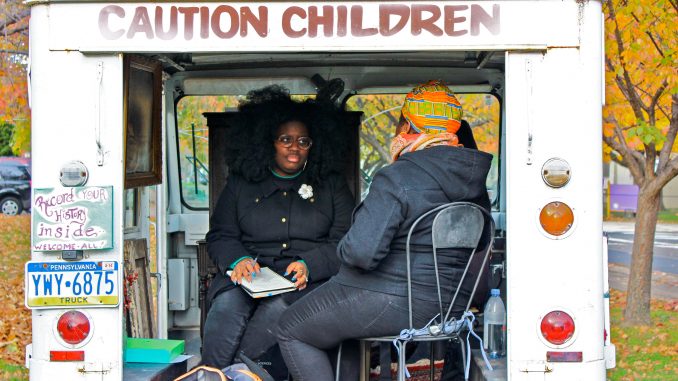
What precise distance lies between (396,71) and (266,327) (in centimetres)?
179

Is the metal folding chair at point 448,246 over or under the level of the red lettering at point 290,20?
under

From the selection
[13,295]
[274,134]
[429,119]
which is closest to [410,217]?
[429,119]

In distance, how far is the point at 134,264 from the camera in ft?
17.2

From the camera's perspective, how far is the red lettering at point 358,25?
3750 millimetres

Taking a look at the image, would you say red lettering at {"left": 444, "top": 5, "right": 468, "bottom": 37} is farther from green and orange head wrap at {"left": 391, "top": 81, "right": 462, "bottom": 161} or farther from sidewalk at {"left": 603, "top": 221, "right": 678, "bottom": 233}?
sidewalk at {"left": 603, "top": 221, "right": 678, "bottom": 233}

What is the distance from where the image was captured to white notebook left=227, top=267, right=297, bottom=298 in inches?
191

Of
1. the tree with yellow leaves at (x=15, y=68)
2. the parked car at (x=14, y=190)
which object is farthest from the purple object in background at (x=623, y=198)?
the tree with yellow leaves at (x=15, y=68)

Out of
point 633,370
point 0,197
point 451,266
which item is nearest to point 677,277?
point 633,370

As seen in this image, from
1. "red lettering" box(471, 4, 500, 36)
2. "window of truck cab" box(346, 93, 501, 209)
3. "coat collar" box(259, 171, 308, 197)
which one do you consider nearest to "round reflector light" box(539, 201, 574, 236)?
"red lettering" box(471, 4, 500, 36)

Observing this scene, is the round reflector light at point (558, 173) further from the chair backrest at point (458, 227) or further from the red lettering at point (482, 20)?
the red lettering at point (482, 20)

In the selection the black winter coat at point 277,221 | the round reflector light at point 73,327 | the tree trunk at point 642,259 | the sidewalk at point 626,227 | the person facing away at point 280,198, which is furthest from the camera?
the sidewalk at point 626,227

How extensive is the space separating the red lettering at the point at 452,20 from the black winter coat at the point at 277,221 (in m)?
1.85

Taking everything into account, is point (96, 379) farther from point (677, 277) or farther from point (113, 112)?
point (677, 277)

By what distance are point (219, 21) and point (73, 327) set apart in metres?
1.40
